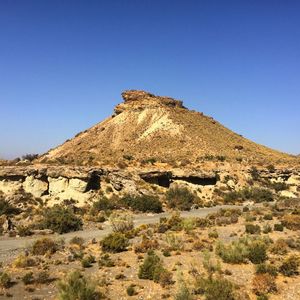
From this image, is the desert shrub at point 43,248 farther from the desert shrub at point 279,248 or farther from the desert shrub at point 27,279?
the desert shrub at point 279,248

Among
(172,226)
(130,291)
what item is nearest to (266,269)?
(130,291)

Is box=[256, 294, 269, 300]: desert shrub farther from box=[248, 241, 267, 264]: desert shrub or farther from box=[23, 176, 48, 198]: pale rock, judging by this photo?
box=[23, 176, 48, 198]: pale rock

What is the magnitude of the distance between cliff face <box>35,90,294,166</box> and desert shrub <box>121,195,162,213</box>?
59.5ft

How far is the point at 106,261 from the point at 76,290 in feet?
18.1

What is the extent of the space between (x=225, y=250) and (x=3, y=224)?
714 inches

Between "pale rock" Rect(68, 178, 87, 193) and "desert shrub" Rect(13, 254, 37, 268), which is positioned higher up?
"pale rock" Rect(68, 178, 87, 193)

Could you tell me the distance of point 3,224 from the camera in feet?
101

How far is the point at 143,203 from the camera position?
40281 mm

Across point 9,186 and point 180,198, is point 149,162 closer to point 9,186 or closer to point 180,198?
point 180,198

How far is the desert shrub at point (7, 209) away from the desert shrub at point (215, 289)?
24616 mm

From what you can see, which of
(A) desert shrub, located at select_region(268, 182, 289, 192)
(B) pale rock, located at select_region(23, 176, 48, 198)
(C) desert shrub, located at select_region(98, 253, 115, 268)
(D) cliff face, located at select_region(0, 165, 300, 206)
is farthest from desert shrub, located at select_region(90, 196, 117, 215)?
(A) desert shrub, located at select_region(268, 182, 289, 192)

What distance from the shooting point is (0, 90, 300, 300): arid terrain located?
16000 millimetres

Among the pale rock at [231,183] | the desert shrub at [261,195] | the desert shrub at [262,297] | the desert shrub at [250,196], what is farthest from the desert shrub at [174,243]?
the pale rock at [231,183]

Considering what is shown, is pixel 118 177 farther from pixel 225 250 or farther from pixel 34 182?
pixel 225 250
